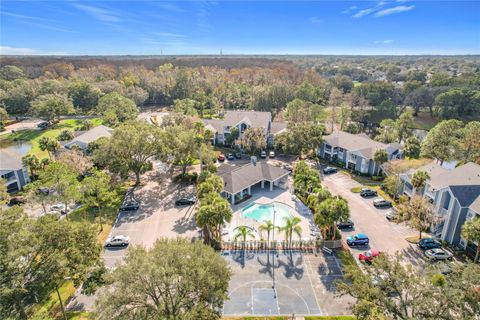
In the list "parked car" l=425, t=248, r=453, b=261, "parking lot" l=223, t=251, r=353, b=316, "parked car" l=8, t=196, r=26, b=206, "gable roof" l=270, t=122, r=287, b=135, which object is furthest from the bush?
"parked car" l=425, t=248, r=453, b=261

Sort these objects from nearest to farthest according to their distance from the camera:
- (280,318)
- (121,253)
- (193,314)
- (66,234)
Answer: (193,314) → (66,234) → (280,318) → (121,253)

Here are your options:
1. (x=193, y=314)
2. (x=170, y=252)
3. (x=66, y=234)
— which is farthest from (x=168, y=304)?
(x=66, y=234)

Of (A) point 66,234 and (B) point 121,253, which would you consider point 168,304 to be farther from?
(B) point 121,253

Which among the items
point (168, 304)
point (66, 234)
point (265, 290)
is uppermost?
point (66, 234)

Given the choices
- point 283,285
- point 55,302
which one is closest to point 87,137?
point 55,302

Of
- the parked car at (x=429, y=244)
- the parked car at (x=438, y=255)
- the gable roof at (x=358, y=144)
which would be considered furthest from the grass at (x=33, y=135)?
the parked car at (x=438, y=255)

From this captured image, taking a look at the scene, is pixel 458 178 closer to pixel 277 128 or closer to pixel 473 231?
pixel 473 231
